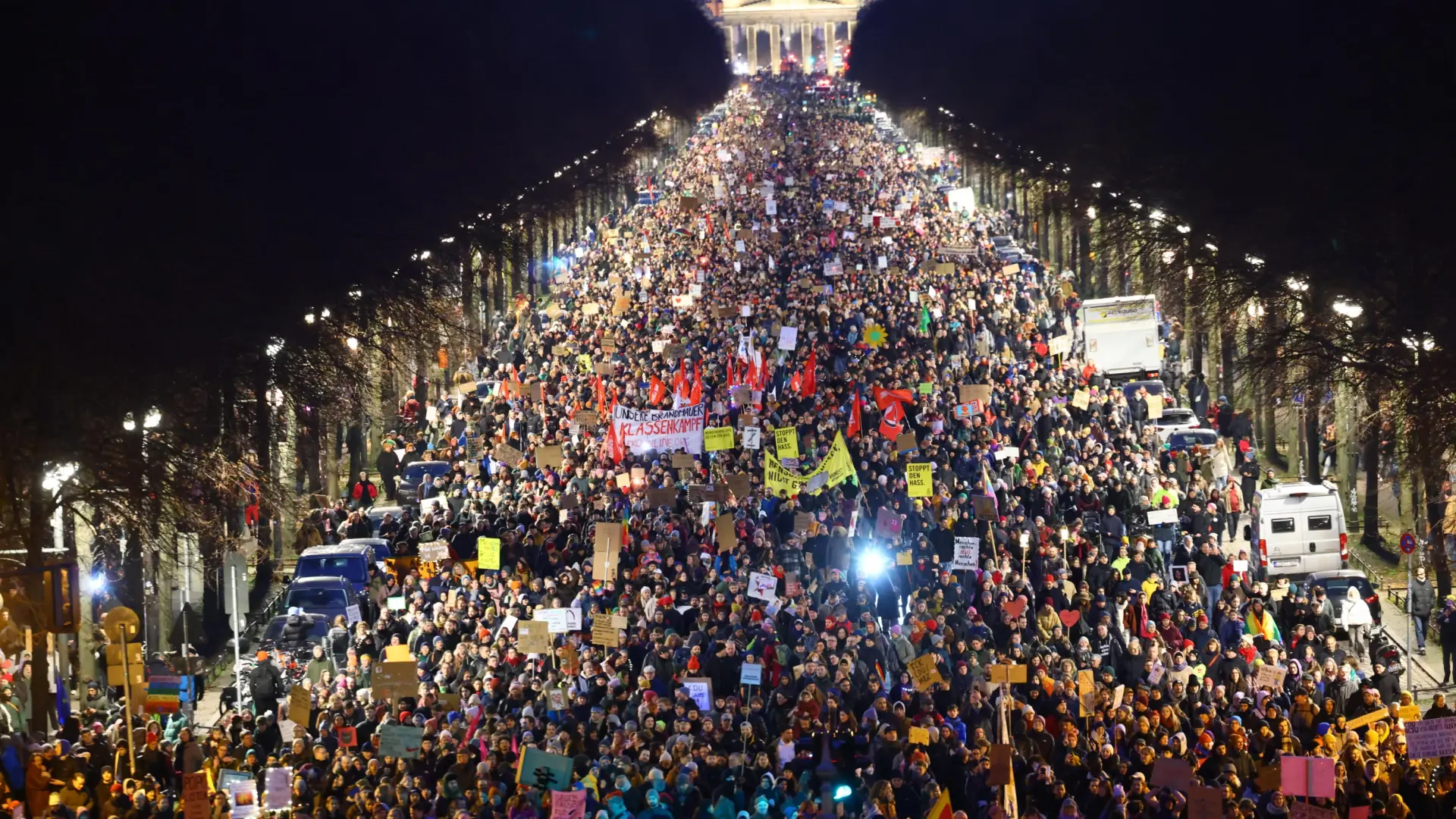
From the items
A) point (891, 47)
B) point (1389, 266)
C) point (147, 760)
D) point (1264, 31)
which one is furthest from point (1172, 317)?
point (891, 47)

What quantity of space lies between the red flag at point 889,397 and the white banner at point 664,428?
3.04 meters

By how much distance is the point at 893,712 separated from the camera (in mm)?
21250

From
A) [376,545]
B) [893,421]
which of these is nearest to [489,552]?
[376,545]

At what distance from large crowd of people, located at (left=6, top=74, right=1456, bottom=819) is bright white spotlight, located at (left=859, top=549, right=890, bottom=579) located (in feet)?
0.21

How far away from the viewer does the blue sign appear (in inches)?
901

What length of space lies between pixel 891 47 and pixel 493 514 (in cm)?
12133

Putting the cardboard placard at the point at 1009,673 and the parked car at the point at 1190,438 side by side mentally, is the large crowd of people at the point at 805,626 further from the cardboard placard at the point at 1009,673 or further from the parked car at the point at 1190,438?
the parked car at the point at 1190,438

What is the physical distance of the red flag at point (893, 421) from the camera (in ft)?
117

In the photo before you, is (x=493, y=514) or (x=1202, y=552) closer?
(x=1202, y=552)

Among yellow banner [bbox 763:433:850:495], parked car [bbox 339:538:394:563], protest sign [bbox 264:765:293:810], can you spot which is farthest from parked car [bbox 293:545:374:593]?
protest sign [bbox 264:765:293:810]

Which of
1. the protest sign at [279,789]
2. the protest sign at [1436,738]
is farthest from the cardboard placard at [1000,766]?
the protest sign at [279,789]

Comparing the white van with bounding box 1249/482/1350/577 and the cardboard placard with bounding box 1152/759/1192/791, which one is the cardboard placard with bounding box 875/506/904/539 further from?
the cardboard placard with bounding box 1152/759/1192/791

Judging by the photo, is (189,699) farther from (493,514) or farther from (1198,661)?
(1198,661)

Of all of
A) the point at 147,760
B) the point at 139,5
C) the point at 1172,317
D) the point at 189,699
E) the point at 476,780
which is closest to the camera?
the point at 476,780
